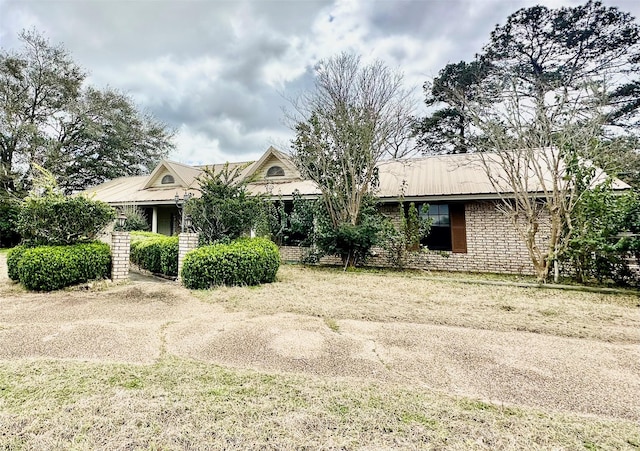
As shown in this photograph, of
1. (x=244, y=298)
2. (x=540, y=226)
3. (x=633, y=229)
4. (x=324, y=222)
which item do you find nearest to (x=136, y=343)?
(x=244, y=298)

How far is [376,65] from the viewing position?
952 centimetres

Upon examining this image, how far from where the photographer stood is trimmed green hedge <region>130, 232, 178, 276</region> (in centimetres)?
784

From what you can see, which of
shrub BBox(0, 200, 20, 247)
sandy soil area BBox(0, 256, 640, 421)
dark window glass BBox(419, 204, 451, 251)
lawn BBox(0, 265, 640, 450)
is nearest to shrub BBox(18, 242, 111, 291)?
lawn BBox(0, 265, 640, 450)

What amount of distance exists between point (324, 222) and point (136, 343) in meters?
7.06

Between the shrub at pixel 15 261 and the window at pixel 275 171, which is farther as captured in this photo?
the window at pixel 275 171

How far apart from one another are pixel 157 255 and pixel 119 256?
142 centimetres

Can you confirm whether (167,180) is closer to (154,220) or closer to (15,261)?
(154,220)

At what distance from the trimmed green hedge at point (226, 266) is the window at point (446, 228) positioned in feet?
18.4

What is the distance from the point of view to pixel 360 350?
3301mm

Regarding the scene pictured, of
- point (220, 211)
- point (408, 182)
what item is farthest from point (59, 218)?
point (408, 182)

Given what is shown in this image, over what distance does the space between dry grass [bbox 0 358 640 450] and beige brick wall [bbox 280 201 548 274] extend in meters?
7.91

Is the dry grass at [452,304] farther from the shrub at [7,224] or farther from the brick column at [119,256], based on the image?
the shrub at [7,224]

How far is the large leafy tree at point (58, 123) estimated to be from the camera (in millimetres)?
17969

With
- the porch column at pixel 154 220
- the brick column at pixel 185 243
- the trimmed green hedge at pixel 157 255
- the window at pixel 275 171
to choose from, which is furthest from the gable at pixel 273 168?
the brick column at pixel 185 243
